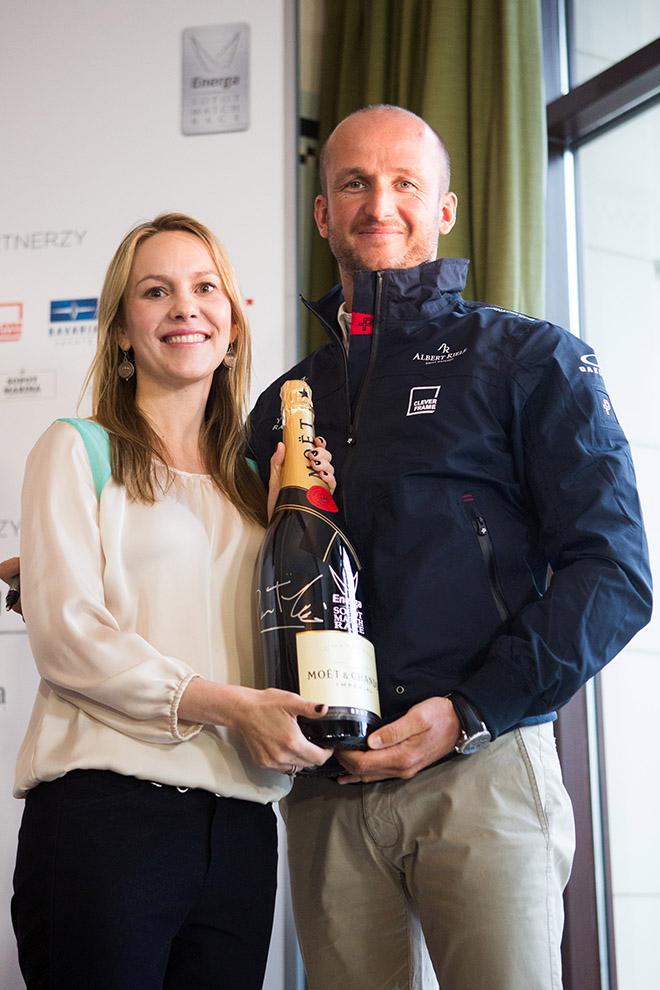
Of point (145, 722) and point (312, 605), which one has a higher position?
point (312, 605)

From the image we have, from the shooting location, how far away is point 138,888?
1289 millimetres

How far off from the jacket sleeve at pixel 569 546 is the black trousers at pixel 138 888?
0.34 meters

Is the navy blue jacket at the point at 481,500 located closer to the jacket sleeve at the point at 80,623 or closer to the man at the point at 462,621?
the man at the point at 462,621

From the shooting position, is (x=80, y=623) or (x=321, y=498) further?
(x=321, y=498)

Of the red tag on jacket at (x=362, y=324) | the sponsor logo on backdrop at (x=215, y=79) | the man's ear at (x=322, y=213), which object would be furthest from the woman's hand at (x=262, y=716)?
the sponsor logo on backdrop at (x=215, y=79)

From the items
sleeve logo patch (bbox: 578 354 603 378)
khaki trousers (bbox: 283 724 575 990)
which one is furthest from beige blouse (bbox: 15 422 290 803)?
sleeve logo patch (bbox: 578 354 603 378)

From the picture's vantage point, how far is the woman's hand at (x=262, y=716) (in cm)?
127

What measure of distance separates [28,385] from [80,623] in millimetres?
1276

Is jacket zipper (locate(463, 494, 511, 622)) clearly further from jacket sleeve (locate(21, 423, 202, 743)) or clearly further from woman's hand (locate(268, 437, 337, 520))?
jacket sleeve (locate(21, 423, 202, 743))

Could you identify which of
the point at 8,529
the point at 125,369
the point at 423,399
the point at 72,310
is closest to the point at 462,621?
the point at 423,399

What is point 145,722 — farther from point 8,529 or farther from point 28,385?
point 28,385

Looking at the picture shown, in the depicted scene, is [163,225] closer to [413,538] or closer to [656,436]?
[413,538]

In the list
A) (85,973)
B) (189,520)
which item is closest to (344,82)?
(189,520)

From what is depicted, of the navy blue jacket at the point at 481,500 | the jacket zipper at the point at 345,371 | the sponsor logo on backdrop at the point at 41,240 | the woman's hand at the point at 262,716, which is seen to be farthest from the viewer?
the sponsor logo on backdrop at the point at 41,240
